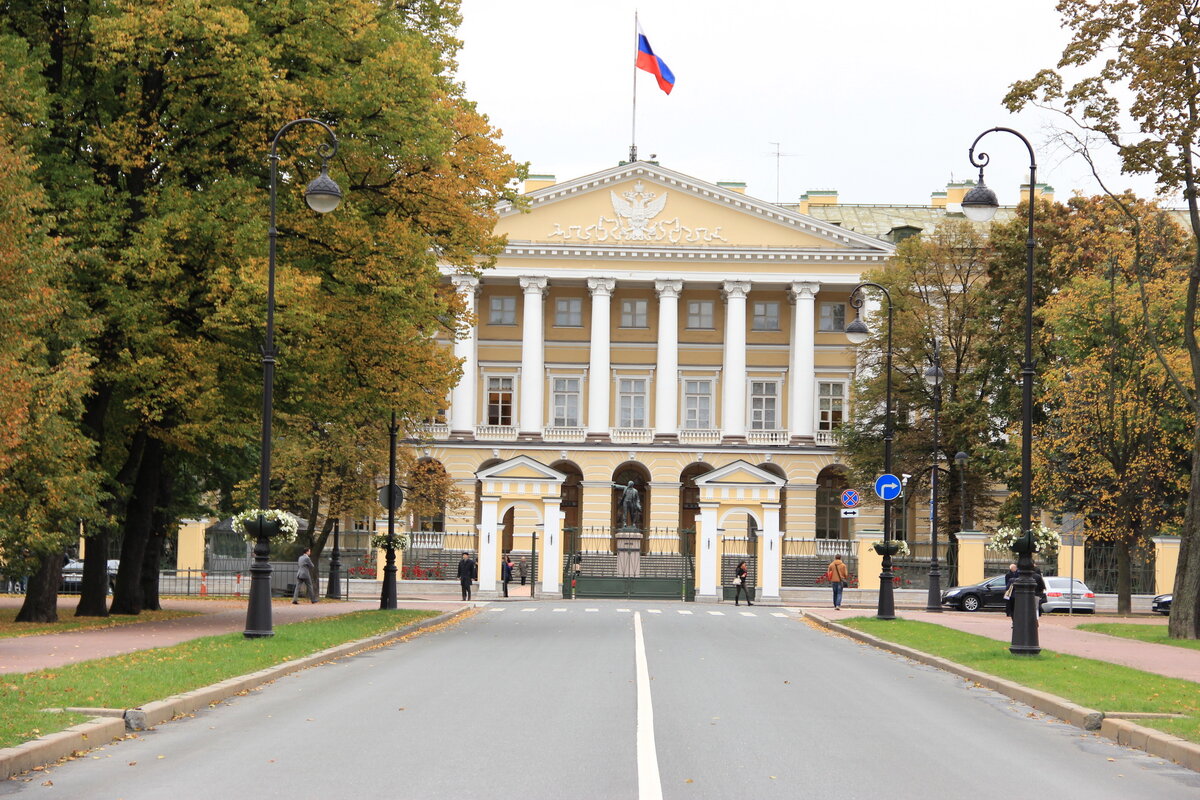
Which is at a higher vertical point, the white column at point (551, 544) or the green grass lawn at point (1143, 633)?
Result: the white column at point (551, 544)

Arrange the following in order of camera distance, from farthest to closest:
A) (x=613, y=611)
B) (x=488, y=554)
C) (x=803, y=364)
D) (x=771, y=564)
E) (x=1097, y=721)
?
(x=803, y=364) → (x=771, y=564) → (x=488, y=554) → (x=613, y=611) → (x=1097, y=721)

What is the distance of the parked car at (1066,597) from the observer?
2009 inches

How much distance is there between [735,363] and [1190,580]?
51.3m

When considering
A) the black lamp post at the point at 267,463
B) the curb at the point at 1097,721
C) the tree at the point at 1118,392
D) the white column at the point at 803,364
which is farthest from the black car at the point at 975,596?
the black lamp post at the point at 267,463

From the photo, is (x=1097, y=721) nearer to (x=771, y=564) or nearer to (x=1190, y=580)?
(x=1190, y=580)

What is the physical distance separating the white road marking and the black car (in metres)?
33.5

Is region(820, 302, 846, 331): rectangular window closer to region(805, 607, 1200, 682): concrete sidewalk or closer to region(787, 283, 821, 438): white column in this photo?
region(787, 283, 821, 438): white column

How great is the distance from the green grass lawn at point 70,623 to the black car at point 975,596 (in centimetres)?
2766

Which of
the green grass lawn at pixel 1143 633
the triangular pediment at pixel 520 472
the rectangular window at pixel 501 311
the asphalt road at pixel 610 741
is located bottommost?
the green grass lawn at pixel 1143 633

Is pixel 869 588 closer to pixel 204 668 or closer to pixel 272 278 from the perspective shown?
pixel 272 278

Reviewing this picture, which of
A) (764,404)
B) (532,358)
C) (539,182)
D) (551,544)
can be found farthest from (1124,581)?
(539,182)

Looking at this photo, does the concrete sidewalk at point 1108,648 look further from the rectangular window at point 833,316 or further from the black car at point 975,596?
the rectangular window at point 833,316

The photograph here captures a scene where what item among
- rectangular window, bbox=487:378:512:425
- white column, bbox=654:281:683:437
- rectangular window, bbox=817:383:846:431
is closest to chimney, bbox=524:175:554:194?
white column, bbox=654:281:683:437

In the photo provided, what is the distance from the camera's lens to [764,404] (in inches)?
3260
